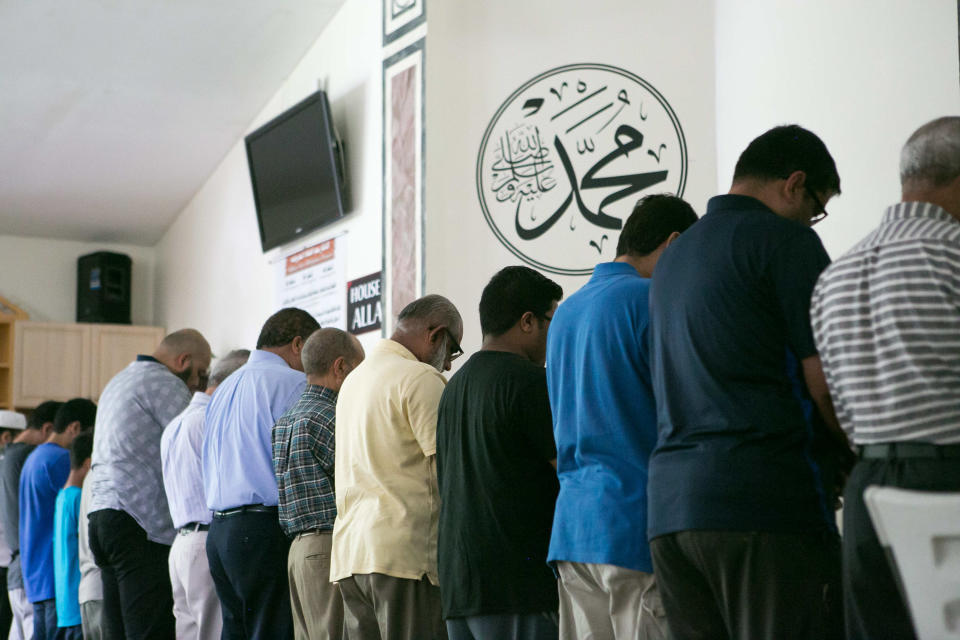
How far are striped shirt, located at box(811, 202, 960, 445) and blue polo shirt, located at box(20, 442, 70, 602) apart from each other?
5.04 metres

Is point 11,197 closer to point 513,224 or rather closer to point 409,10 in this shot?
point 409,10

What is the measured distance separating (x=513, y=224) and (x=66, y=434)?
2700 millimetres

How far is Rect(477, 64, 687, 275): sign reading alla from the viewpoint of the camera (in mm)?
5195

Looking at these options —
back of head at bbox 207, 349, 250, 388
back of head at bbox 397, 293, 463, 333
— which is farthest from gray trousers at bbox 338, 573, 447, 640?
back of head at bbox 207, 349, 250, 388

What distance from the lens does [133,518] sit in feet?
15.8

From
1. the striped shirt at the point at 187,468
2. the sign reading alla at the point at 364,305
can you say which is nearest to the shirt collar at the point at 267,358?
the striped shirt at the point at 187,468

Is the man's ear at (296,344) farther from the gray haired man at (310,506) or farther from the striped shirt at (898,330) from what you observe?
the striped shirt at (898,330)

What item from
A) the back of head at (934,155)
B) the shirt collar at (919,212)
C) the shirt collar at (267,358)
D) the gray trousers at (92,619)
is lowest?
the gray trousers at (92,619)

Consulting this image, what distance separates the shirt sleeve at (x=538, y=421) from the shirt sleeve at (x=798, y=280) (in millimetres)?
859

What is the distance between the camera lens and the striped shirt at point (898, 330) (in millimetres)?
1858

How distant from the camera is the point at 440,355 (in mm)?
3516

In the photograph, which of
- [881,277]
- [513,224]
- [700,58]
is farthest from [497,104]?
→ [881,277]

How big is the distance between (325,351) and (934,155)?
2.20 m

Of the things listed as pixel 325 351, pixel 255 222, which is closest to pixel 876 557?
pixel 325 351
